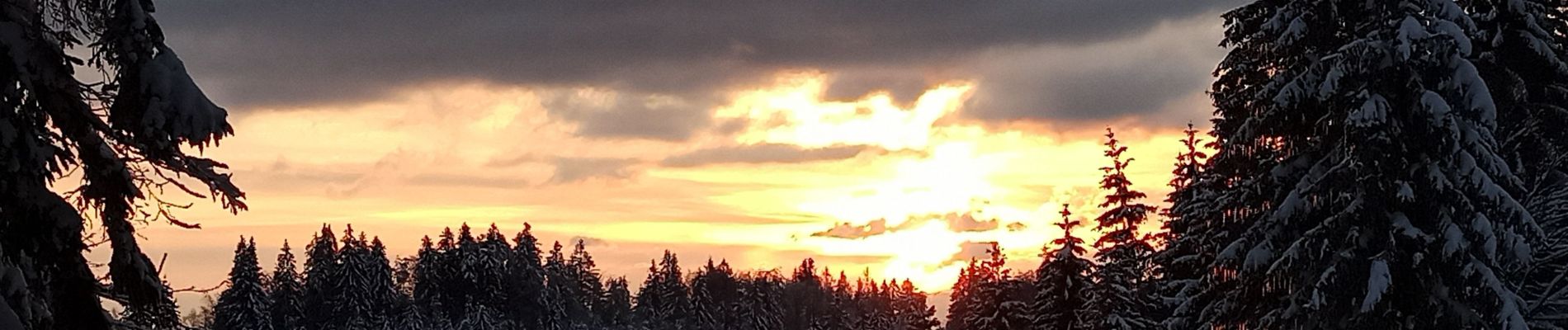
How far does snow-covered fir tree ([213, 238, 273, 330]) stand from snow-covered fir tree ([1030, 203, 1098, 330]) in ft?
218

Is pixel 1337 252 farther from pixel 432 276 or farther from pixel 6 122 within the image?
pixel 432 276

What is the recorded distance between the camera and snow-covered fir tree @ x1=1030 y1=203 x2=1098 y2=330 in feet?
134

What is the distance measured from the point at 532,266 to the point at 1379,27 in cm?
9081

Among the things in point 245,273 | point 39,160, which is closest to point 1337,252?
point 39,160

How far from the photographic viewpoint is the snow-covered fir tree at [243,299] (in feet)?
299

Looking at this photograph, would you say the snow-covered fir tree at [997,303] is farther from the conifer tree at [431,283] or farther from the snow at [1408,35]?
the conifer tree at [431,283]

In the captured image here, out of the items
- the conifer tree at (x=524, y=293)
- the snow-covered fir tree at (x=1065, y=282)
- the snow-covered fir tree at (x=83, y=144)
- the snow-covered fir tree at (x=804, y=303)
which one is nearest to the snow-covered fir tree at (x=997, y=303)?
the snow-covered fir tree at (x=1065, y=282)

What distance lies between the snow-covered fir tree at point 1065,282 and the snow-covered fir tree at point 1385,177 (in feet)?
67.6

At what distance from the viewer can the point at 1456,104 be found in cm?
1817

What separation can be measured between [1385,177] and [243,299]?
3405 inches

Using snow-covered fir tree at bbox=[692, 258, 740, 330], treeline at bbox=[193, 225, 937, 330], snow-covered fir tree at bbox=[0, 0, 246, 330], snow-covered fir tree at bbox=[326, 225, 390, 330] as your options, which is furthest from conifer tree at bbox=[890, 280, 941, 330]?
snow-covered fir tree at bbox=[0, 0, 246, 330]

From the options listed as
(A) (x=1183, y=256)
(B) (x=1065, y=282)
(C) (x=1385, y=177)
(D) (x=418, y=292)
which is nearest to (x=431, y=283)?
(D) (x=418, y=292)

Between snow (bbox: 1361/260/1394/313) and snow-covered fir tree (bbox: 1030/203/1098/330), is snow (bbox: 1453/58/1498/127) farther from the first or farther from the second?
snow-covered fir tree (bbox: 1030/203/1098/330)

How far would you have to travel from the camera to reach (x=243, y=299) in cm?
9169
